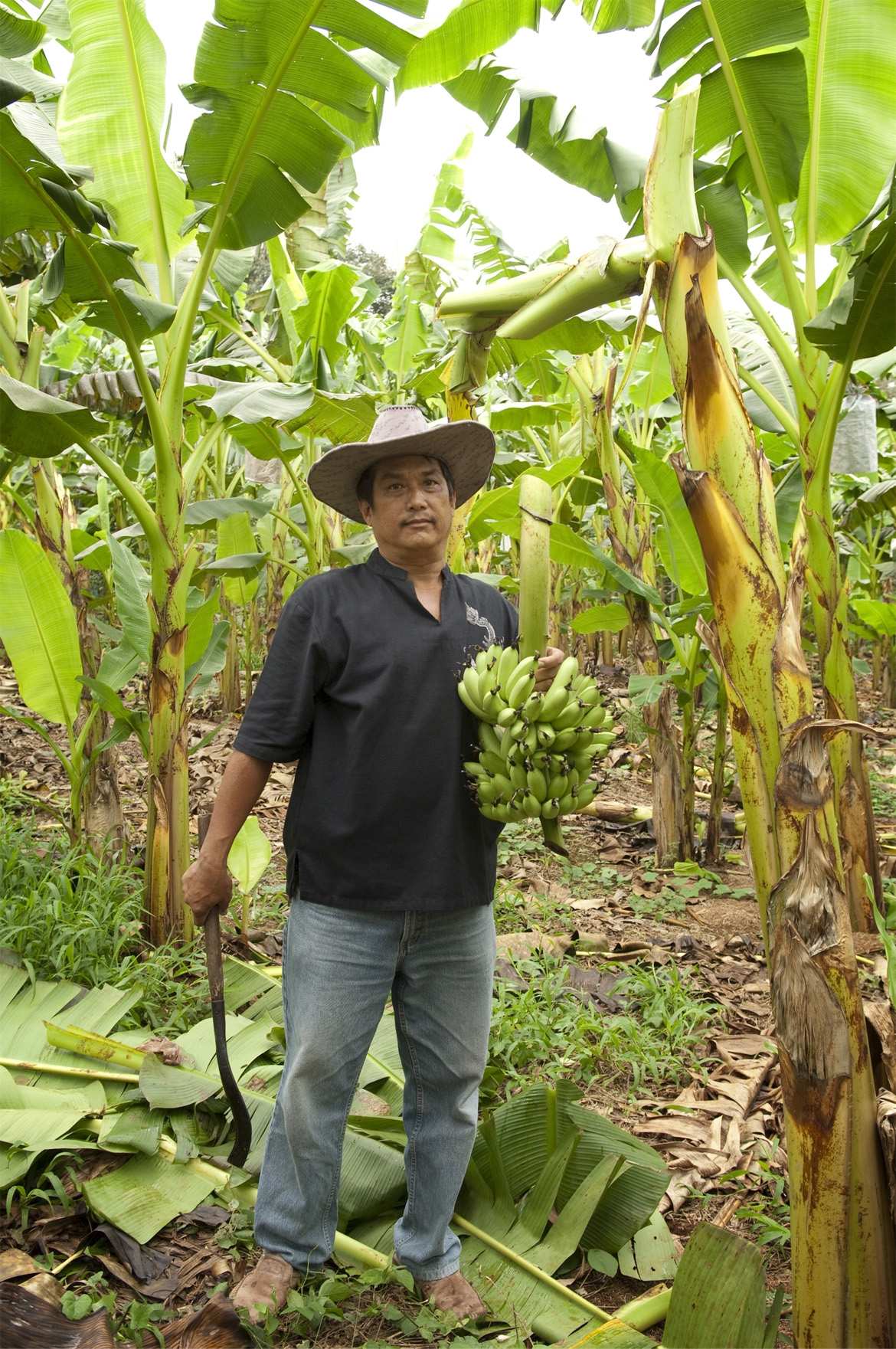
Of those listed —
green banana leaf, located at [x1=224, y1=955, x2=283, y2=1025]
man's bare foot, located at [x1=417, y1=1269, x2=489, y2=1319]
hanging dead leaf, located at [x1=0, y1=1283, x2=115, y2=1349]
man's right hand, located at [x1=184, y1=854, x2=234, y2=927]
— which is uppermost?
man's right hand, located at [x1=184, y1=854, x2=234, y2=927]

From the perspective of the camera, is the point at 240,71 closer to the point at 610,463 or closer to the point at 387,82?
the point at 387,82

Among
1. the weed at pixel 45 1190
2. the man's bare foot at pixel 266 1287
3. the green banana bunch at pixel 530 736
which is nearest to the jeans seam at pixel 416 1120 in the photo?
the man's bare foot at pixel 266 1287

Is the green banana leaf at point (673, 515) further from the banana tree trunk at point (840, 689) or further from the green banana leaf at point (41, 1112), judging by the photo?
the green banana leaf at point (41, 1112)

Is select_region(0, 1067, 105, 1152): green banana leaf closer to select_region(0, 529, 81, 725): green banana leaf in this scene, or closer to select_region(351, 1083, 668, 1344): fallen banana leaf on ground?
select_region(351, 1083, 668, 1344): fallen banana leaf on ground

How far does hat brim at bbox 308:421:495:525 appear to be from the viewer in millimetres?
1920

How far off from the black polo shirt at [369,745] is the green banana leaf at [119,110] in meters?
2.32

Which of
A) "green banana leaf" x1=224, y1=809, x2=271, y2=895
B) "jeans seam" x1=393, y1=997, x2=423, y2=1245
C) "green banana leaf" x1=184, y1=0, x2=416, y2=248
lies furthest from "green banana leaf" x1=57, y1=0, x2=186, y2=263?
"jeans seam" x1=393, y1=997, x2=423, y2=1245

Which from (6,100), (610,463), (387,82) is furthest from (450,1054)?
(610,463)

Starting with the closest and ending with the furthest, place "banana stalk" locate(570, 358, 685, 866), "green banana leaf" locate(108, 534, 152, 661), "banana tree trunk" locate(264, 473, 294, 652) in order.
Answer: "green banana leaf" locate(108, 534, 152, 661)
"banana stalk" locate(570, 358, 685, 866)
"banana tree trunk" locate(264, 473, 294, 652)

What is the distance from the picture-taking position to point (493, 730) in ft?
6.23

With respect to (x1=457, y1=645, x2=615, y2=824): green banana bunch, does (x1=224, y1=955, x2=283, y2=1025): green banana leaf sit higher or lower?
lower

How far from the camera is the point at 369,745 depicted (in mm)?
1891

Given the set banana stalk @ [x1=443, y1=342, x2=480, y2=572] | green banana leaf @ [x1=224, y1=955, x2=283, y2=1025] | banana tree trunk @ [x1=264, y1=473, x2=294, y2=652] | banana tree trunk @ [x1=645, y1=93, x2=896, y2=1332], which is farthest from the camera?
banana tree trunk @ [x1=264, y1=473, x2=294, y2=652]

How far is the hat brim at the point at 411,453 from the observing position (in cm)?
192
